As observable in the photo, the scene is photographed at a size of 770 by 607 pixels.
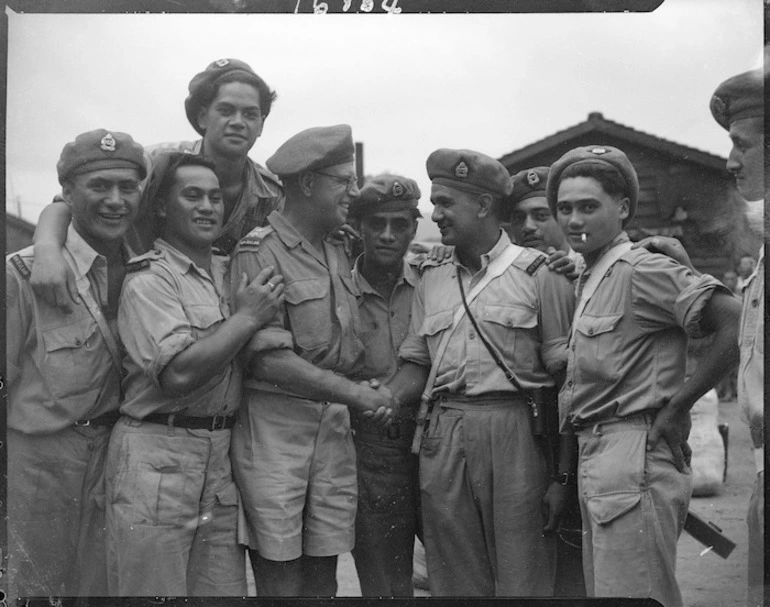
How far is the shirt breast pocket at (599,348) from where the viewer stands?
3348 millimetres

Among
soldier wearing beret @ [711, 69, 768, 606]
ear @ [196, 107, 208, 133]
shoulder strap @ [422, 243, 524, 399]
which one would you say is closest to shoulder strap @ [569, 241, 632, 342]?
shoulder strap @ [422, 243, 524, 399]

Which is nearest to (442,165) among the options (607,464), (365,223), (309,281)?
(365,223)

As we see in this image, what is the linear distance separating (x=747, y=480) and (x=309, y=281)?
6.20ft

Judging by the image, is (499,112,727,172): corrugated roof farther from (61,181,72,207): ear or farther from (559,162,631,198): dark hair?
(61,181,72,207): ear

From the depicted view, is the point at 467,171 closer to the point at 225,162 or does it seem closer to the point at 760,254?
the point at 225,162

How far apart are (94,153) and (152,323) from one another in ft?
2.20

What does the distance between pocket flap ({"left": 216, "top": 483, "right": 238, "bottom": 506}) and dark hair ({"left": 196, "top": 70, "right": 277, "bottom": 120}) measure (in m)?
1.39

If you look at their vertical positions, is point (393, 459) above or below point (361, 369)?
below

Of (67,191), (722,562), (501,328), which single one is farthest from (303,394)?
(722,562)

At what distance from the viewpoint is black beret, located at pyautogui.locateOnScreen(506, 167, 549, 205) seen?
360 centimetres

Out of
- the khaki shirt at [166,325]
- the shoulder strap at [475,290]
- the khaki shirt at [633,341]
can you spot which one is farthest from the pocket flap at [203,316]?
the khaki shirt at [633,341]

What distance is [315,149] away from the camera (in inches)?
137

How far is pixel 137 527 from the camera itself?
3.31 metres

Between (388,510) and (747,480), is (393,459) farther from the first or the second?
(747,480)
